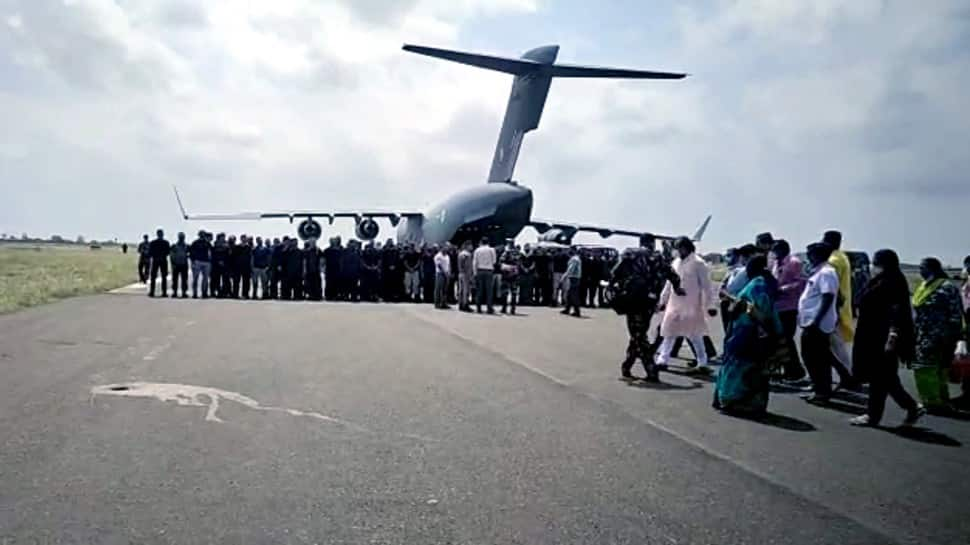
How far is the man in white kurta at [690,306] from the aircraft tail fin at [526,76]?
78.1ft

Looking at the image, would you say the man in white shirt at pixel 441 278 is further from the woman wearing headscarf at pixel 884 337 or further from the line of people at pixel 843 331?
the woman wearing headscarf at pixel 884 337

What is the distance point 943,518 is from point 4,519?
5256 mm

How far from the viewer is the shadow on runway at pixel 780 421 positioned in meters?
8.35

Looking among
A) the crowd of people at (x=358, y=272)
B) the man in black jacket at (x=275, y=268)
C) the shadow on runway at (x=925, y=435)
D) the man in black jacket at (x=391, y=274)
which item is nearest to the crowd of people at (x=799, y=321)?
the shadow on runway at (x=925, y=435)

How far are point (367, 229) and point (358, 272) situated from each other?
17060 mm

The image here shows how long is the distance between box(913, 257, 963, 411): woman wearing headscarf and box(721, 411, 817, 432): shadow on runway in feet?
5.08

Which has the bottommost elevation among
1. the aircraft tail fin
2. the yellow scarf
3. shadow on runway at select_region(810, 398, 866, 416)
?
shadow on runway at select_region(810, 398, 866, 416)

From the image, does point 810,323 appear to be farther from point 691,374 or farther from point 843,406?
point 691,374

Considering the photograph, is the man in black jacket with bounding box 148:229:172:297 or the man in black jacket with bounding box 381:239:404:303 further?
the man in black jacket with bounding box 381:239:404:303

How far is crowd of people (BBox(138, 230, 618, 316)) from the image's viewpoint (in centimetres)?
2516

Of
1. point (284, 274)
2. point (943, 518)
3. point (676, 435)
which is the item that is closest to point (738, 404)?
point (676, 435)

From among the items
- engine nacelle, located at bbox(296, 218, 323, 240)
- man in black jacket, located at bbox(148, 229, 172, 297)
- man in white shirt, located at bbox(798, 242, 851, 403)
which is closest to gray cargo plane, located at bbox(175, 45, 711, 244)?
engine nacelle, located at bbox(296, 218, 323, 240)

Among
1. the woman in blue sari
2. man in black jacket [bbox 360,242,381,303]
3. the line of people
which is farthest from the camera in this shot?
man in black jacket [bbox 360,242,381,303]

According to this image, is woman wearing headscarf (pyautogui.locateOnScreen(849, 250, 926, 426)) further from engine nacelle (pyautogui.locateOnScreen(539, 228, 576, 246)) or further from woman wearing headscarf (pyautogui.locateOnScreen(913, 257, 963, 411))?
engine nacelle (pyautogui.locateOnScreen(539, 228, 576, 246))
